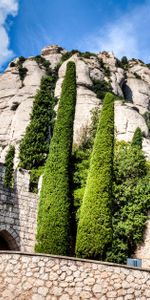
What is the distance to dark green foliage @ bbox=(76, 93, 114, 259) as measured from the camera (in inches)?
755

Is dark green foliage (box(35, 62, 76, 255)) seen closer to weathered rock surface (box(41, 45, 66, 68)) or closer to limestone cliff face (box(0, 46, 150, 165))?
limestone cliff face (box(0, 46, 150, 165))

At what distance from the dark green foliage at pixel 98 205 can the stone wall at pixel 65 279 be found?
5452mm

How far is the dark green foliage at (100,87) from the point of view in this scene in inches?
2295

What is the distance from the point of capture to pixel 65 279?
1312 centimetres

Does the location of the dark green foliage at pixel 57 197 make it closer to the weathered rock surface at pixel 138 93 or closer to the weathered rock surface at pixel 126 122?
the weathered rock surface at pixel 126 122

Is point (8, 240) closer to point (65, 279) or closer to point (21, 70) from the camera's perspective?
point (65, 279)

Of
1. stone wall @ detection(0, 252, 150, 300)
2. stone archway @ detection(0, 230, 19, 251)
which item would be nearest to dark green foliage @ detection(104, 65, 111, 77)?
stone archway @ detection(0, 230, 19, 251)

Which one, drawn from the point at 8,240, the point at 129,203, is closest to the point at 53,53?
the point at 129,203

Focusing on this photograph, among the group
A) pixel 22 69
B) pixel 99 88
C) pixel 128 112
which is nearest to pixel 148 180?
pixel 128 112

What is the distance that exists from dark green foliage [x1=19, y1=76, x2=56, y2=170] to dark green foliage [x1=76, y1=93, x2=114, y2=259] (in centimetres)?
946

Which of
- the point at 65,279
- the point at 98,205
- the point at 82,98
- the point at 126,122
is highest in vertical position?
the point at 82,98

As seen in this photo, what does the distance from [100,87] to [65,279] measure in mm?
49796

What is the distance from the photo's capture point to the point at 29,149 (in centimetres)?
3372

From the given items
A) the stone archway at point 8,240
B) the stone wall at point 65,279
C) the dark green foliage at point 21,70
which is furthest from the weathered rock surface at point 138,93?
the stone wall at point 65,279
